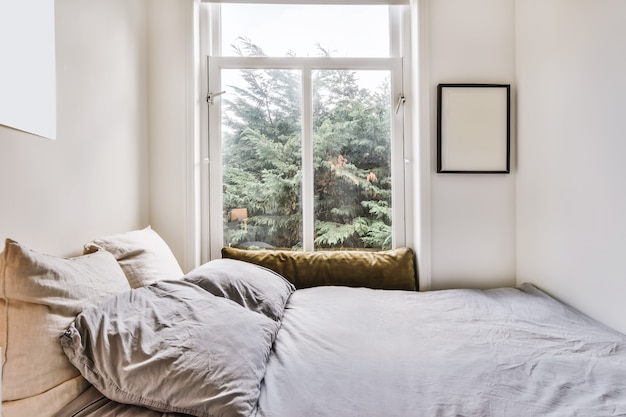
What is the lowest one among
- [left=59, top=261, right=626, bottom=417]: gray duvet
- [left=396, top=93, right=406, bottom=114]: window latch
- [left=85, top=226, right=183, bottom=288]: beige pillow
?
[left=59, top=261, right=626, bottom=417]: gray duvet

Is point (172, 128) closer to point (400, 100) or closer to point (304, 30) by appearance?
point (304, 30)

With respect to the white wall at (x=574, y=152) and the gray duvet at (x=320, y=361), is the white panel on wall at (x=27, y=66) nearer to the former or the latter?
the gray duvet at (x=320, y=361)

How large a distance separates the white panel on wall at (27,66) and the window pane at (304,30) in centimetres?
149

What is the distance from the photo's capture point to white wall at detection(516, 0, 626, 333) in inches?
52.9

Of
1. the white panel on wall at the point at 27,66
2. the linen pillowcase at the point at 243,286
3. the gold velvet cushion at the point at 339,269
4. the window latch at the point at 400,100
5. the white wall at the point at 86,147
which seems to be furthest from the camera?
the window latch at the point at 400,100

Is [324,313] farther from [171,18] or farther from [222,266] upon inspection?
[171,18]

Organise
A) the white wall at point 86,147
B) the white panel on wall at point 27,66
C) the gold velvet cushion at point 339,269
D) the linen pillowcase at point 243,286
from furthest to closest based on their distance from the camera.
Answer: the gold velvet cushion at point 339,269 → the linen pillowcase at point 243,286 → the white wall at point 86,147 → the white panel on wall at point 27,66

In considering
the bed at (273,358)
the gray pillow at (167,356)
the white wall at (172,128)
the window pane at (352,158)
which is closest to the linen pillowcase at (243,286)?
the bed at (273,358)

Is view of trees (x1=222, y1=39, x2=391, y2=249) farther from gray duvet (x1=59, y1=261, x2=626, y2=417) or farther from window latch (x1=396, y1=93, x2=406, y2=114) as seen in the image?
gray duvet (x1=59, y1=261, x2=626, y2=417)

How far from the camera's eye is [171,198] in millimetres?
2012

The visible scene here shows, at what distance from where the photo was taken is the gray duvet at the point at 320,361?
0.78 m

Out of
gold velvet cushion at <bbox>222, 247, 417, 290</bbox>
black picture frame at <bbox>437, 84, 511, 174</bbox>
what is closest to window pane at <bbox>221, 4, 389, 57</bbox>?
black picture frame at <bbox>437, 84, 511, 174</bbox>

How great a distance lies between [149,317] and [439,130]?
5.87ft

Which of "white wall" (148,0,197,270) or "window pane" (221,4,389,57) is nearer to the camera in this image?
"white wall" (148,0,197,270)
